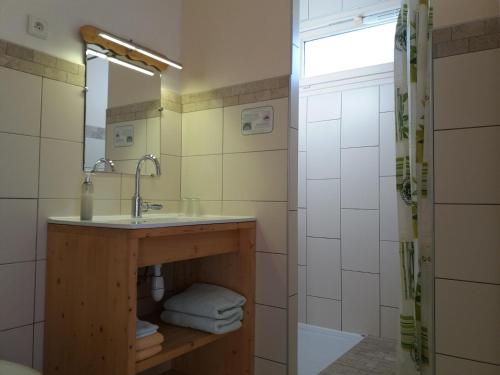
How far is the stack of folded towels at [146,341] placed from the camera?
1.45m

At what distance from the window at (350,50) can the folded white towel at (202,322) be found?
2.07 meters

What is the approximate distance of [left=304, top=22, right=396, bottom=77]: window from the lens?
2.81 m

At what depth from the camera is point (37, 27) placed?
62.6 inches

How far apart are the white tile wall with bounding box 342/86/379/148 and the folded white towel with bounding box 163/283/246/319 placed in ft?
5.12

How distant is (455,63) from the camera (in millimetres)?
1426

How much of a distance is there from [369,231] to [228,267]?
1.28m

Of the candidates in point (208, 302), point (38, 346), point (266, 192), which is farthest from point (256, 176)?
point (38, 346)

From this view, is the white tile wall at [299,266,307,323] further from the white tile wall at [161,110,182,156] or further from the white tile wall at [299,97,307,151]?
the white tile wall at [161,110,182,156]

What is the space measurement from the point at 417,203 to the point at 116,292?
3.69 ft

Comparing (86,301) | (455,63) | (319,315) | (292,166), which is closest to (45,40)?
(86,301)

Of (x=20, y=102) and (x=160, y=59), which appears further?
(x=160, y=59)

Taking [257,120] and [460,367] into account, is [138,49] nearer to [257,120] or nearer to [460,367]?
[257,120]

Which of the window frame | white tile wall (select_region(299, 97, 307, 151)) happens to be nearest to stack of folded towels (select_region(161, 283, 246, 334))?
white tile wall (select_region(299, 97, 307, 151))

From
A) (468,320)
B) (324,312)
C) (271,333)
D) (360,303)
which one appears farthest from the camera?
(324,312)
